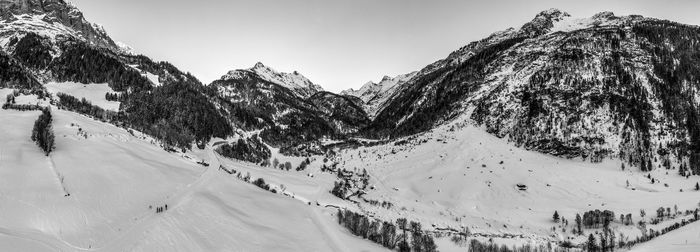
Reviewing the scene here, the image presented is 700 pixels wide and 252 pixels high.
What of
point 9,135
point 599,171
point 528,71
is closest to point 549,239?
point 599,171

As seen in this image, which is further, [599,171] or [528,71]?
[528,71]


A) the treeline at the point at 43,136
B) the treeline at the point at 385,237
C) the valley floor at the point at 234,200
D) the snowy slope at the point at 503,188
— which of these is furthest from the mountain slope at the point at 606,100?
the treeline at the point at 43,136

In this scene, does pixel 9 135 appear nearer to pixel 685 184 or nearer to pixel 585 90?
pixel 685 184

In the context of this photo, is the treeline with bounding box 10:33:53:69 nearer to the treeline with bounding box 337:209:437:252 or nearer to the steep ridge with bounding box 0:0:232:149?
the steep ridge with bounding box 0:0:232:149

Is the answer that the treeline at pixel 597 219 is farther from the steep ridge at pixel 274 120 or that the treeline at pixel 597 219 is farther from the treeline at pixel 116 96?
the treeline at pixel 116 96

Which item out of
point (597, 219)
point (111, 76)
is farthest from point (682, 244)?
point (111, 76)

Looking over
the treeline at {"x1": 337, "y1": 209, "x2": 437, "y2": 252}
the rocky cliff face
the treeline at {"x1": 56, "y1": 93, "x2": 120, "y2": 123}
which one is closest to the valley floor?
the treeline at {"x1": 337, "y1": 209, "x2": 437, "y2": 252}

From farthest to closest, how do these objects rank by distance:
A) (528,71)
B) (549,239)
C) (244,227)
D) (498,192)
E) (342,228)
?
(528,71) < (498,192) < (549,239) < (342,228) < (244,227)
